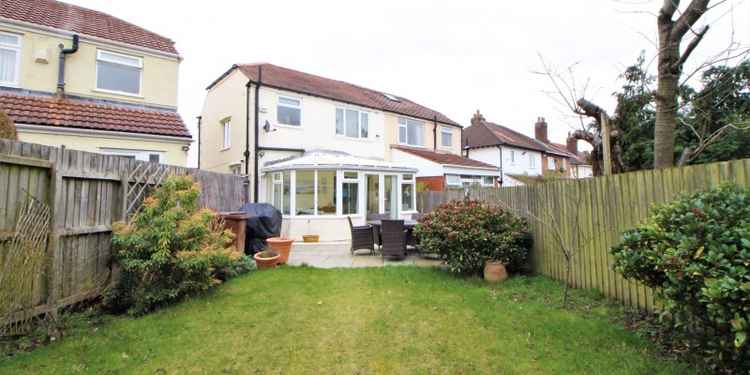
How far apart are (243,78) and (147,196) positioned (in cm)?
1020

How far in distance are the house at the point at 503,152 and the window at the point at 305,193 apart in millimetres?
16408

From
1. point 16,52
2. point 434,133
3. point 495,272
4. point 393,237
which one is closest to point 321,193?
point 393,237

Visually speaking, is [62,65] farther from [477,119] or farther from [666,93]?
[477,119]

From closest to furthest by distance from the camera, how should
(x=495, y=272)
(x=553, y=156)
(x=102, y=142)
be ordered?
(x=495, y=272) → (x=102, y=142) → (x=553, y=156)

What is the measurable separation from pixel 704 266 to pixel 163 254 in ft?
20.4

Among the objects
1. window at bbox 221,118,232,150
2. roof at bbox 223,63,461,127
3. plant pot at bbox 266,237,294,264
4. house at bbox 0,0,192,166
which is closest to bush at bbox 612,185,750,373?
plant pot at bbox 266,237,294,264

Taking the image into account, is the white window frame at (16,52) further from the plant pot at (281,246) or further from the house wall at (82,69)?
the plant pot at (281,246)

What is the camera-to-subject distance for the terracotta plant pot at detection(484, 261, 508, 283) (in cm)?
651

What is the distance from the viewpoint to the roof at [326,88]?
15.4 m

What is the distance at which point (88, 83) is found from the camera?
1065 cm

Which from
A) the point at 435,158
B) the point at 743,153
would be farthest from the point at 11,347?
the point at 743,153

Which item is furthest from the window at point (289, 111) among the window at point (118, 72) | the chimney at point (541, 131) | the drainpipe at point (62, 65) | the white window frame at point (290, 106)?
the chimney at point (541, 131)

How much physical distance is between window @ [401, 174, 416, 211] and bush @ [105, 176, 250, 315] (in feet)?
33.7

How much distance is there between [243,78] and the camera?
1501 cm
